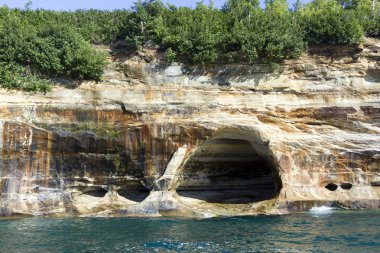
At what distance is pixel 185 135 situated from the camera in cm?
1808

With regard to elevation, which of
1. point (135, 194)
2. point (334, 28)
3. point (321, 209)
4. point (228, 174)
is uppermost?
point (334, 28)

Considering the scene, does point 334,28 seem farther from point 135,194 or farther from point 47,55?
point 47,55

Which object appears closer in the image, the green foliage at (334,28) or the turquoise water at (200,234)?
the turquoise water at (200,234)

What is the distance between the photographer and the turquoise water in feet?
39.3

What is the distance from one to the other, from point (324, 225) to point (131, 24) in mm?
12793

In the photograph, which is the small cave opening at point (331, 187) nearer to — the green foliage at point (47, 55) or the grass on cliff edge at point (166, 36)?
the grass on cliff edge at point (166, 36)

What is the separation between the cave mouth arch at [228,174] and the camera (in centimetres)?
2039

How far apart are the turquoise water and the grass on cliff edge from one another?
6627mm

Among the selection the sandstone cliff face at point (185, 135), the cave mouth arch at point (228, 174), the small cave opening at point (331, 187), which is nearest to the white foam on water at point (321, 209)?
the sandstone cliff face at point (185, 135)

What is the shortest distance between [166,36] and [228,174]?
6935 mm

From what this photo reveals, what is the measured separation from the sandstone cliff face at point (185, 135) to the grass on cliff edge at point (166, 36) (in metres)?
0.68

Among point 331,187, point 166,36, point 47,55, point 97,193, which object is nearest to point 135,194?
point 97,193

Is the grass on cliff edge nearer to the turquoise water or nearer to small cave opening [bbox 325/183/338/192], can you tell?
small cave opening [bbox 325/183/338/192]

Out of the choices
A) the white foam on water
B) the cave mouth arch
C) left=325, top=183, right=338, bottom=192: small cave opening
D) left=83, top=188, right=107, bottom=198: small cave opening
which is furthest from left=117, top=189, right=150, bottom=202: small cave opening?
left=325, top=183, right=338, bottom=192: small cave opening
